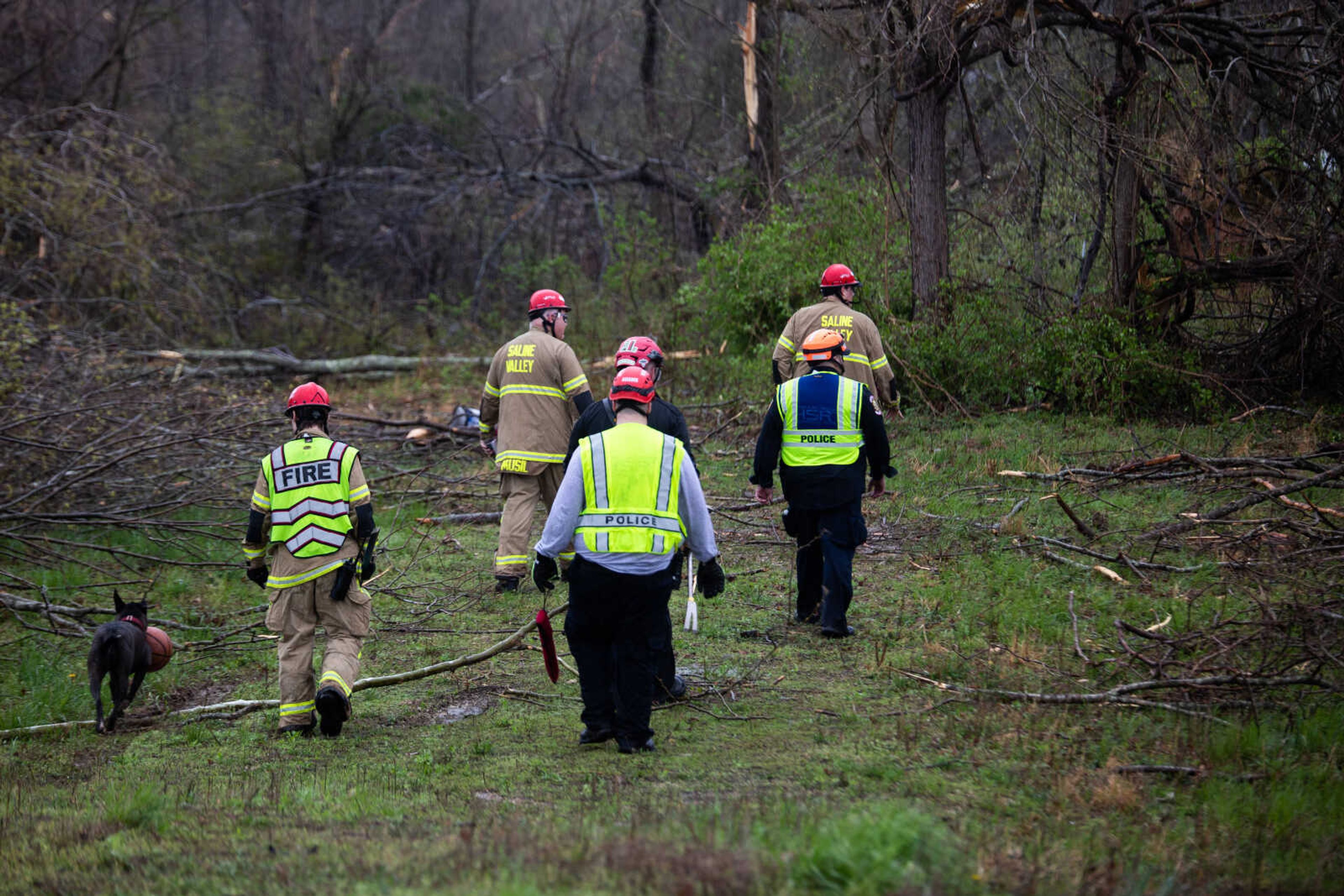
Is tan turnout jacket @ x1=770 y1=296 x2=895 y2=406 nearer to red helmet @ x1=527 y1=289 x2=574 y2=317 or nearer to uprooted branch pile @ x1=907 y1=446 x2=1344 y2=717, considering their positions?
uprooted branch pile @ x1=907 y1=446 x2=1344 y2=717

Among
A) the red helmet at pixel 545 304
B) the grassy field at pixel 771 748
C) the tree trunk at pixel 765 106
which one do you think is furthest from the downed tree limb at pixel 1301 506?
the tree trunk at pixel 765 106

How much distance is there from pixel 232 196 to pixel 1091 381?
59.2 feet

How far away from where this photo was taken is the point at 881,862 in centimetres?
369

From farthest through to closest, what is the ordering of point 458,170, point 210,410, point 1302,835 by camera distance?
point 458,170, point 210,410, point 1302,835

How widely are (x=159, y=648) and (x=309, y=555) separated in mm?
1645

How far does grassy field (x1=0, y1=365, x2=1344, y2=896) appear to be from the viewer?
4.05 m

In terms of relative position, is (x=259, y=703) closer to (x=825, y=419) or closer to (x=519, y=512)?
(x=519, y=512)

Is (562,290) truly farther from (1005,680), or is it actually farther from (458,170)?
(1005,680)

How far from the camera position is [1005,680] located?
21.6 feet

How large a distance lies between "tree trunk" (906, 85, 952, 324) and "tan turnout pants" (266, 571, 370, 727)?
9.32 metres

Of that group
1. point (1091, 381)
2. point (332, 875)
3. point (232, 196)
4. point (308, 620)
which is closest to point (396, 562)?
point (308, 620)

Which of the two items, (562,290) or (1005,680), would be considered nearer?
(1005,680)

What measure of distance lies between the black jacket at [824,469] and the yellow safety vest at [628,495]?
6.04 ft

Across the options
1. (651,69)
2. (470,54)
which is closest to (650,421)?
(651,69)
